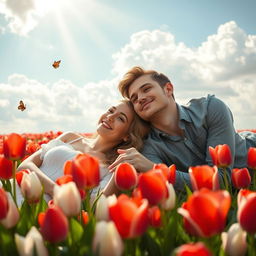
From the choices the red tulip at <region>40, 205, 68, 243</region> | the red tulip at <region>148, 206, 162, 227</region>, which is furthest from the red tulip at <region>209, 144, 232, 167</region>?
the red tulip at <region>40, 205, 68, 243</region>

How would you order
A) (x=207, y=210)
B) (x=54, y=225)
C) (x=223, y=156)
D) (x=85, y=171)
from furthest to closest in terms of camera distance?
(x=223, y=156) < (x=85, y=171) < (x=54, y=225) < (x=207, y=210)

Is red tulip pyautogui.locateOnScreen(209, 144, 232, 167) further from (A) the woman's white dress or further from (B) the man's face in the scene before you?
(A) the woman's white dress

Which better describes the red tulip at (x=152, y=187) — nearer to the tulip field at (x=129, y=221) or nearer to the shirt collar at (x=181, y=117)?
the tulip field at (x=129, y=221)

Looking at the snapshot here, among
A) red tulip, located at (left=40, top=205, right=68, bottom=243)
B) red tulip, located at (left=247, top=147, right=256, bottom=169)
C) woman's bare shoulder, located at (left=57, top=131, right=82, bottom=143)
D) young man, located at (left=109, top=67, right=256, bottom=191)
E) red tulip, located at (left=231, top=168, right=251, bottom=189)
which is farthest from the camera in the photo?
woman's bare shoulder, located at (left=57, top=131, right=82, bottom=143)

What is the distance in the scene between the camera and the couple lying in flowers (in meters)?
4.01

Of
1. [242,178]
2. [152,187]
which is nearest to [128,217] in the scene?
[152,187]

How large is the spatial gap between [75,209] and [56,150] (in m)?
2.82

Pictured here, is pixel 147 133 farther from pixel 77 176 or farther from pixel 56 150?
pixel 77 176

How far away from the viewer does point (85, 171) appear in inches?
64.3

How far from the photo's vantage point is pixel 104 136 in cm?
428

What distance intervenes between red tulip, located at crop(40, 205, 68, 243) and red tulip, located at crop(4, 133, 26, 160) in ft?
3.40

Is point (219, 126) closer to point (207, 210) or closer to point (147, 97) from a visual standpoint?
point (147, 97)

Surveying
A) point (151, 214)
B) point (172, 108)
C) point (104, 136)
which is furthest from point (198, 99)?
point (151, 214)

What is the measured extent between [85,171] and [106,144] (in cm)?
283
